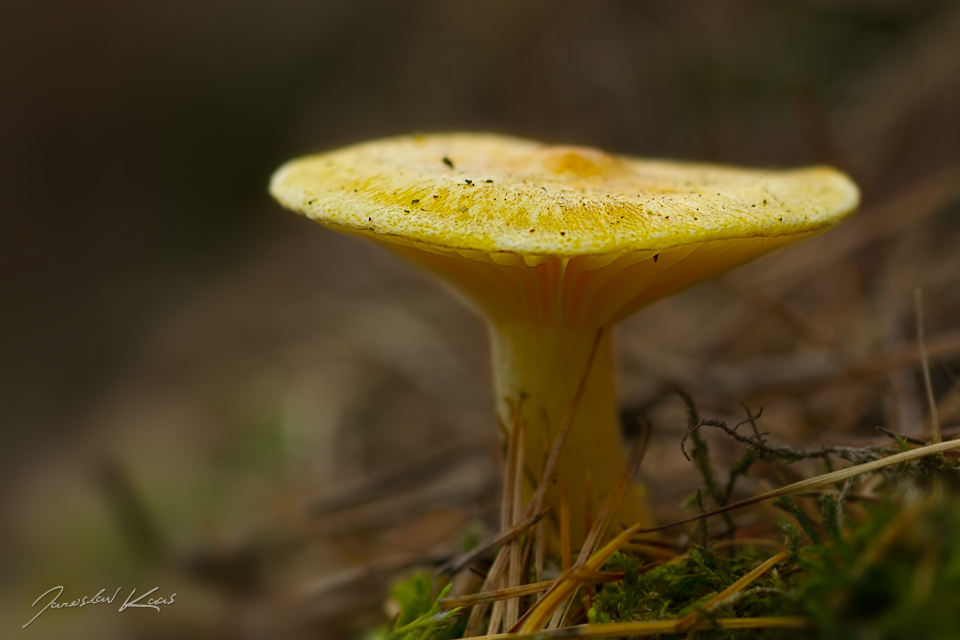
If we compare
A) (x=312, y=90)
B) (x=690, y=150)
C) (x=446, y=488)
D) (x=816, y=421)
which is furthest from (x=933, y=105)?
(x=312, y=90)

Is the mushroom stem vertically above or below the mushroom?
below

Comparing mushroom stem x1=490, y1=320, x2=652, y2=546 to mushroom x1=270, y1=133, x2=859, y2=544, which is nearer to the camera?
mushroom x1=270, y1=133, x2=859, y2=544

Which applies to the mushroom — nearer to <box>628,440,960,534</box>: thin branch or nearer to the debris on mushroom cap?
the debris on mushroom cap

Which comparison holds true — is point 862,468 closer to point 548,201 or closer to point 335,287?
point 548,201

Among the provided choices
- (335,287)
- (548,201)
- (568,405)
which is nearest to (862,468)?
(568,405)

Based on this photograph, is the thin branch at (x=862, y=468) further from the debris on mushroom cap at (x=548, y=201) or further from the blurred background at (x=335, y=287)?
the debris on mushroom cap at (x=548, y=201)

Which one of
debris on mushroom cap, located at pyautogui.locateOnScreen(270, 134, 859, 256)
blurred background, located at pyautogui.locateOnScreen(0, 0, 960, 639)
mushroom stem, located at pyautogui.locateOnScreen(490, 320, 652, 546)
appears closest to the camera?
debris on mushroom cap, located at pyautogui.locateOnScreen(270, 134, 859, 256)

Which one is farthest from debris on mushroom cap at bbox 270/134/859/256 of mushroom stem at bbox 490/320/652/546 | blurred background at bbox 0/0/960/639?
blurred background at bbox 0/0/960/639

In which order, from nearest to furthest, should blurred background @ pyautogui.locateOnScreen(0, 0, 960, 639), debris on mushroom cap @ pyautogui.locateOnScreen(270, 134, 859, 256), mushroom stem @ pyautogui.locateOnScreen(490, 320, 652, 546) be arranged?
debris on mushroom cap @ pyautogui.locateOnScreen(270, 134, 859, 256), mushroom stem @ pyautogui.locateOnScreen(490, 320, 652, 546), blurred background @ pyautogui.locateOnScreen(0, 0, 960, 639)
